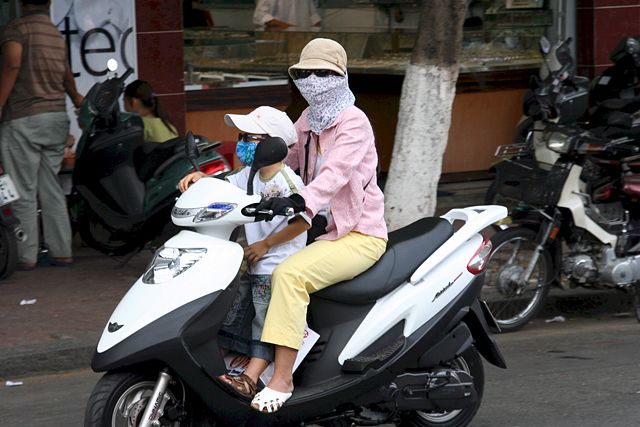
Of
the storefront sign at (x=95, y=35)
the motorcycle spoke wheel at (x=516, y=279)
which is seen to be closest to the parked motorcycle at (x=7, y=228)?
the storefront sign at (x=95, y=35)

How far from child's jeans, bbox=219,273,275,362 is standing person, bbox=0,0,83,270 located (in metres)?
4.18

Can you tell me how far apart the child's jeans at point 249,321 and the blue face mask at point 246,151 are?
1.54ft

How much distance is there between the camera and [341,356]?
506 centimetres

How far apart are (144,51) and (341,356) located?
5.75 m

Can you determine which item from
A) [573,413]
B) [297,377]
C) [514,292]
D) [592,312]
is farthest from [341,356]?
[592,312]

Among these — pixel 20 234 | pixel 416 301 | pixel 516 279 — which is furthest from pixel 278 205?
pixel 20 234

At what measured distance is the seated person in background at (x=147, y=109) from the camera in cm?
900

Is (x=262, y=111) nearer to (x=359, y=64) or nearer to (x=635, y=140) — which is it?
(x=635, y=140)

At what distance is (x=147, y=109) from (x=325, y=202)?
4.36 metres

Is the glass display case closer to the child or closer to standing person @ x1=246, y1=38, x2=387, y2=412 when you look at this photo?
standing person @ x1=246, y1=38, x2=387, y2=412

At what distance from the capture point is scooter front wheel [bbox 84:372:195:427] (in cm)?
466

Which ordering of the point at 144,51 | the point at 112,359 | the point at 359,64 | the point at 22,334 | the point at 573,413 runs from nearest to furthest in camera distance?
the point at 112,359 → the point at 573,413 → the point at 22,334 → the point at 144,51 → the point at 359,64

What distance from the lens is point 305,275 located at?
490 cm

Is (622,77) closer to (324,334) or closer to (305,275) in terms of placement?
(324,334)
